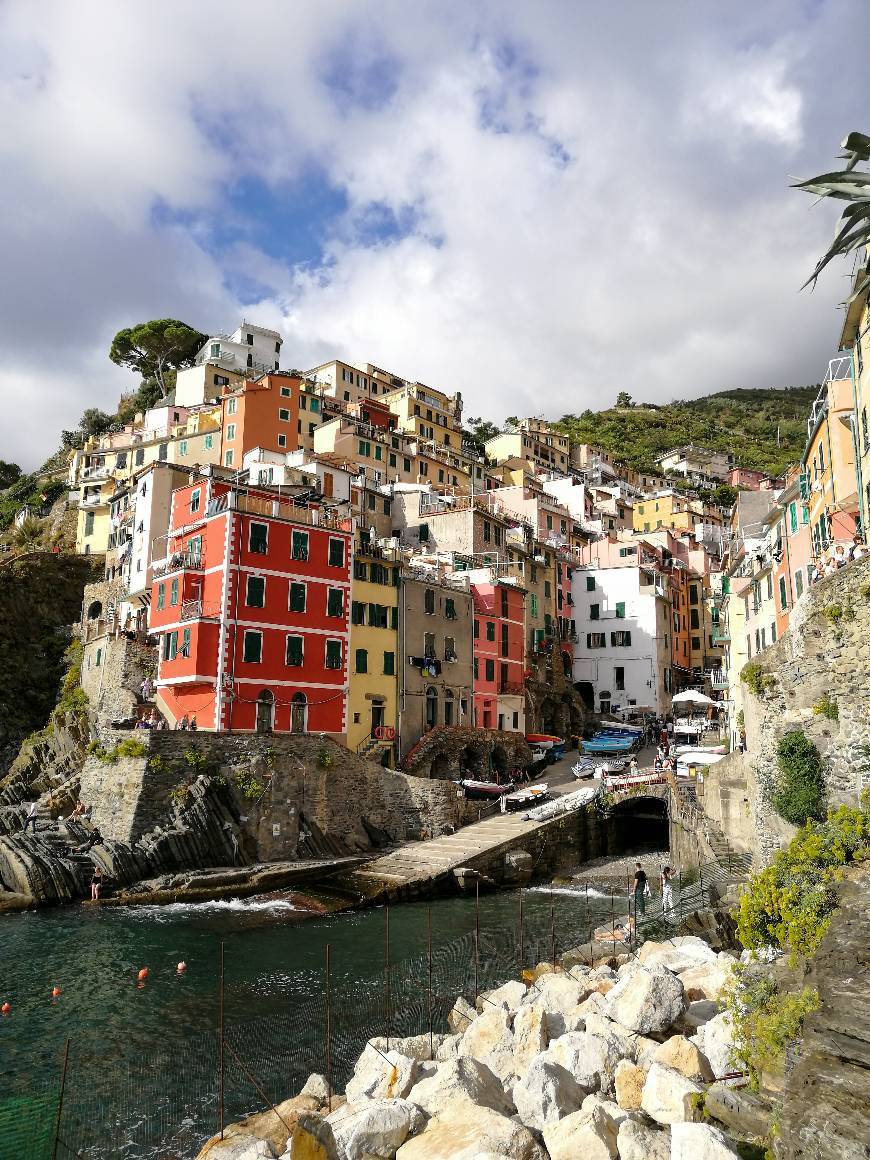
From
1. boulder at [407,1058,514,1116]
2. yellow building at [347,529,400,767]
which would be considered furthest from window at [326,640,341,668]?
boulder at [407,1058,514,1116]

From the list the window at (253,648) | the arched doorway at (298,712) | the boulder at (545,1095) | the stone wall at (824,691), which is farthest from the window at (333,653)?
the boulder at (545,1095)

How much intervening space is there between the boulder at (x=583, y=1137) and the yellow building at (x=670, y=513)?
3901 inches

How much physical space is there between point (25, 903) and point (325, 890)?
11.9 meters

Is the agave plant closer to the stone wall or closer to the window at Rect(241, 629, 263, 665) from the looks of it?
the stone wall

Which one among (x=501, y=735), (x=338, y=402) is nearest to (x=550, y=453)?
(x=338, y=402)

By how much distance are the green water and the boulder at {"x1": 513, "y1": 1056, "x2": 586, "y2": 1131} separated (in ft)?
17.6

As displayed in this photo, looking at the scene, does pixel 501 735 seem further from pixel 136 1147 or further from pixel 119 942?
pixel 136 1147

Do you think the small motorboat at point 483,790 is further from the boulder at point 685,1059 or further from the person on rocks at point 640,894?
the boulder at point 685,1059

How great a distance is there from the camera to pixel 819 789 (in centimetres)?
2155

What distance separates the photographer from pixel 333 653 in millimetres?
45969

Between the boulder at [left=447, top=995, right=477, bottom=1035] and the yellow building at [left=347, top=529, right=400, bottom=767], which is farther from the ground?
the yellow building at [left=347, top=529, right=400, bottom=767]

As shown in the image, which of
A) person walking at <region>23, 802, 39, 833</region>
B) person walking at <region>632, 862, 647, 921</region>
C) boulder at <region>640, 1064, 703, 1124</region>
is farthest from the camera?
person walking at <region>23, 802, 39, 833</region>

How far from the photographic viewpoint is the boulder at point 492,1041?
605 inches

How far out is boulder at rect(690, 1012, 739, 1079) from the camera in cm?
1322
